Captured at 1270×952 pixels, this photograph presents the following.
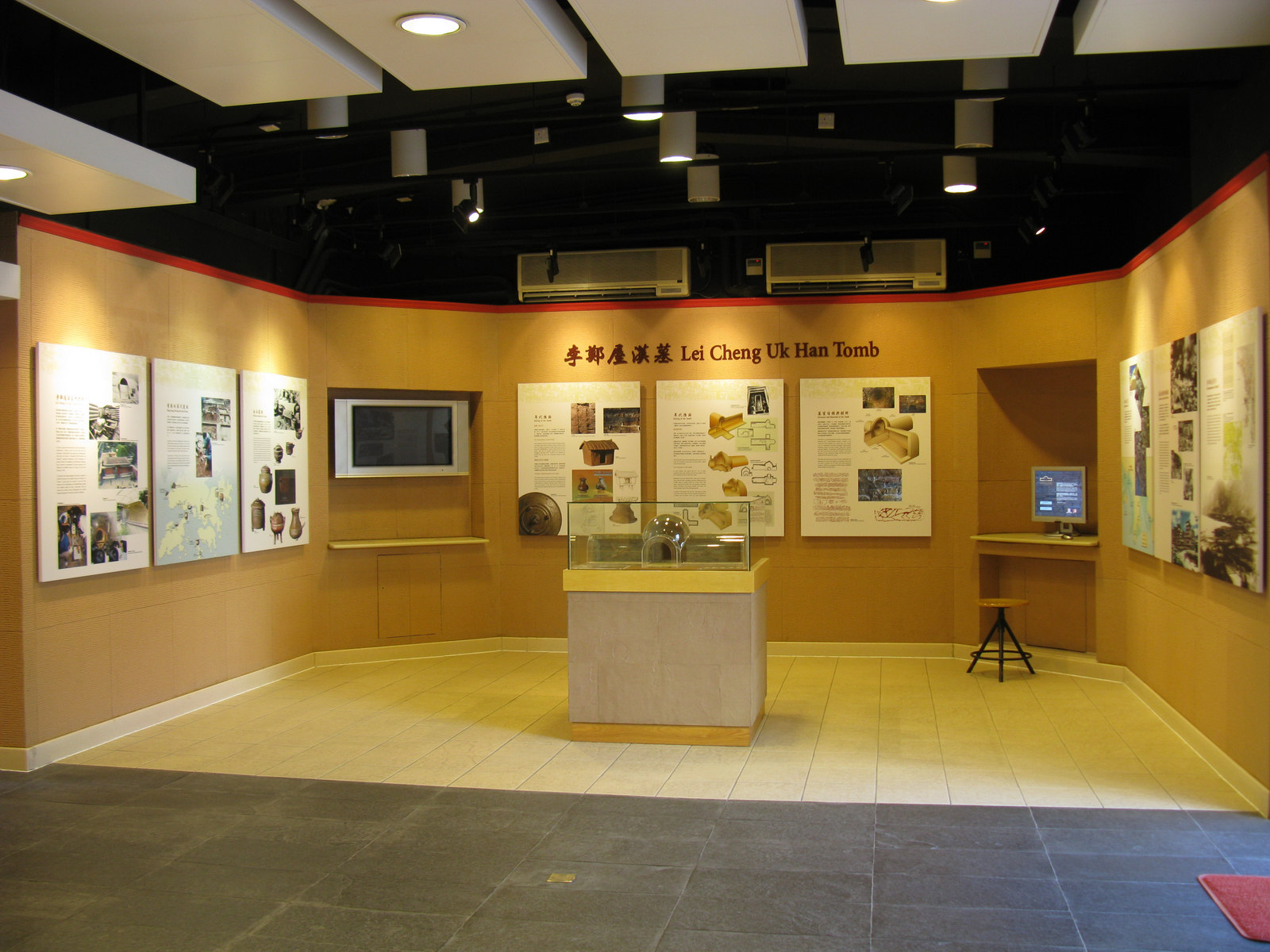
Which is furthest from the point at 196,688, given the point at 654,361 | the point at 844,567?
the point at 844,567

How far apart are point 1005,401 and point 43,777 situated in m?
7.30

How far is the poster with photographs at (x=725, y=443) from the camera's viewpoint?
8.96 m

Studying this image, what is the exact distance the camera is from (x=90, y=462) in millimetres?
6039

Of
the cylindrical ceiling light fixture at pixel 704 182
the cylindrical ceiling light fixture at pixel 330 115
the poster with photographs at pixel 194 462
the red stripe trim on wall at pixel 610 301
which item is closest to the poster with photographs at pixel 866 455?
the red stripe trim on wall at pixel 610 301

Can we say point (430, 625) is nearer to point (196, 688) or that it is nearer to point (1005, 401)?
point (196, 688)

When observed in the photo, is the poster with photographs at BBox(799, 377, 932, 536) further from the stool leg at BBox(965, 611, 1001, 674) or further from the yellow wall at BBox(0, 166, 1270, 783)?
the stool leg at BBox(965, 611, 1001, 674)

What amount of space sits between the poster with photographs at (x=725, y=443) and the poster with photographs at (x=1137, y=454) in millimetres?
2673

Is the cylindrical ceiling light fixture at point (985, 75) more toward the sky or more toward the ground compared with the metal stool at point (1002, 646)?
more toward the sky

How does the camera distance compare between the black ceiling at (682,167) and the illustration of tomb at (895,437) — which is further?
the illustration of tomb at (895,437)

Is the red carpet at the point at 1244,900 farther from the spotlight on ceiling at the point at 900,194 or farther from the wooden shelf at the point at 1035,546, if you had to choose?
the spotlight on ceiling at the point at 900,194

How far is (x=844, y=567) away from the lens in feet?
29.3

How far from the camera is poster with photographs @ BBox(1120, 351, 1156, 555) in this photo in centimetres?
666

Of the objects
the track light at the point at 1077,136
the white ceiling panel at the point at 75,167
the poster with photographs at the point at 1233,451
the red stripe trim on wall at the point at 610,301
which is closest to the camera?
the white ceiling panel at the point at 75,167

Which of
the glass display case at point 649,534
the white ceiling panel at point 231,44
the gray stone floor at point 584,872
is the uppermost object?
the white ceiling panel at point 231,44
